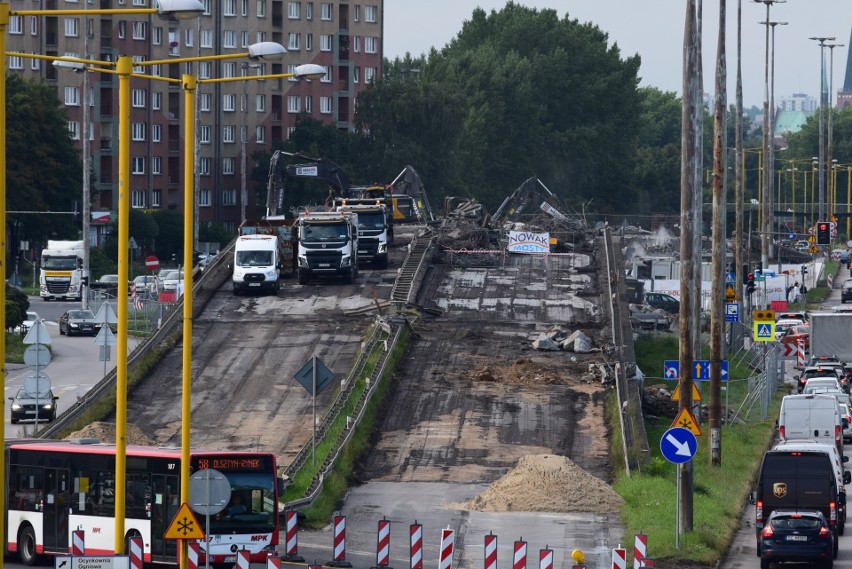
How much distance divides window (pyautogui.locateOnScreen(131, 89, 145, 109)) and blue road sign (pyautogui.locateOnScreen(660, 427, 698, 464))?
3812 inches

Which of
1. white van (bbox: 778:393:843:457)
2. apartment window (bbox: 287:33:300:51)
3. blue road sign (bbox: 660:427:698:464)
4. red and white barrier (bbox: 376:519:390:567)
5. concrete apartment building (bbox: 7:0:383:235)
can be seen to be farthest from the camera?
apartment window (bbox: 287:33:300:51)

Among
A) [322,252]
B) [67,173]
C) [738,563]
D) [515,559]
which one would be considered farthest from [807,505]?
[67,173]

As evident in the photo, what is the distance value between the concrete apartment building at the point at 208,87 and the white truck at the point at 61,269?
17.6 meters

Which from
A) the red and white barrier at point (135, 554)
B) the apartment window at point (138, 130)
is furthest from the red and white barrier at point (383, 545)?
the apartment window at point (138, 130)

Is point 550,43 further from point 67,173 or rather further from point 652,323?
point 652,323

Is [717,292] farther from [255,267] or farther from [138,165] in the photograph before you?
[138,165]

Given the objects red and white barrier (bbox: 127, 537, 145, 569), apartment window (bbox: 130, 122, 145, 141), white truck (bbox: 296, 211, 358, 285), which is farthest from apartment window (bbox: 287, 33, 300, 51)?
red and white barrier (bbox: 127, 537, 145, 569)

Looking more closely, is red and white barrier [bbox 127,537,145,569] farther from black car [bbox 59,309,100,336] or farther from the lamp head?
black car [bbox 59,309,100,336]

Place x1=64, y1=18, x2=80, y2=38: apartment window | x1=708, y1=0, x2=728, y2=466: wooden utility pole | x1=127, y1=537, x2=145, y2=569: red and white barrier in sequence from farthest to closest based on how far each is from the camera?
x1=64, y1=18, x2=80, y2=38: apartment window, x1=708, y1=0, x2=728, y2=466: wooden utility pole, x1=127, y1=537, x2=145, y2=569: red and white barrier

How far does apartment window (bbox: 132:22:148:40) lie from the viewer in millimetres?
118856

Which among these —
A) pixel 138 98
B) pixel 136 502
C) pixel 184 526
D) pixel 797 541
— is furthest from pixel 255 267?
pixel 138 98

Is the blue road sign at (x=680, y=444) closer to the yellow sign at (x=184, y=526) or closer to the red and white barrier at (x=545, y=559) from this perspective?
the red and white barrier at (x=545, y=559)

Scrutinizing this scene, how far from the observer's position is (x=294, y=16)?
136m

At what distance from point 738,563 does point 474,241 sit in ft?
134
